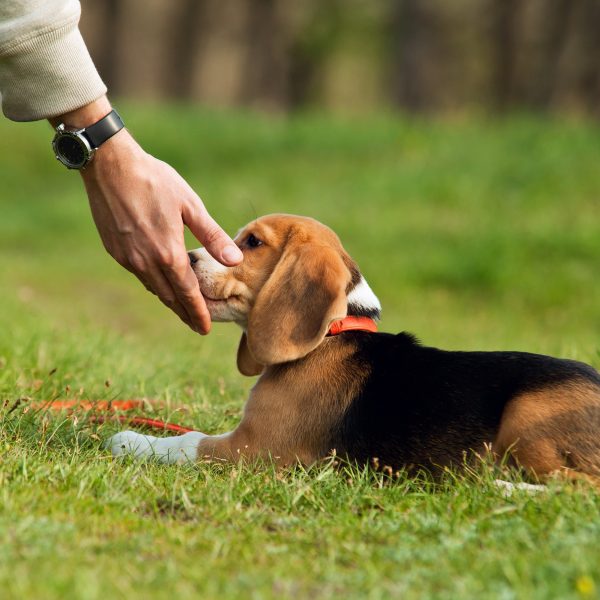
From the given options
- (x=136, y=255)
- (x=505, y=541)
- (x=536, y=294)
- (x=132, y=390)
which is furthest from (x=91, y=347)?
(x=536, y=294)

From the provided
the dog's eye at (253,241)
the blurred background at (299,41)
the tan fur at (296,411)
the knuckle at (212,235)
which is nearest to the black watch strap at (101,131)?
the knuckle at (212,235)

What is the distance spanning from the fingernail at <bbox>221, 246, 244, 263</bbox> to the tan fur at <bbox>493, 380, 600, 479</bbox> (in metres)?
1.22

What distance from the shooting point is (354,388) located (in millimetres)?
4312

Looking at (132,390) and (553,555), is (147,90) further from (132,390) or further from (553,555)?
(553,555)

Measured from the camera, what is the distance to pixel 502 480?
3.98m

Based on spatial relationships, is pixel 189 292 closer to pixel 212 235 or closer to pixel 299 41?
pixel 212 235

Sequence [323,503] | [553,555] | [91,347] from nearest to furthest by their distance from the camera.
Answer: [553,555] → [323,503] → [91,347]

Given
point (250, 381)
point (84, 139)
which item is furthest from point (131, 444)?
point (250, 381)

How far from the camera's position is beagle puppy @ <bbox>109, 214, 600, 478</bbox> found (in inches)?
159

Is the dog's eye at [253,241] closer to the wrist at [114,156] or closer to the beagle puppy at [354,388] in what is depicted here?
the beagle puppy at [354,388]

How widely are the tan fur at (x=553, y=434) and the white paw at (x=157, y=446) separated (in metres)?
1.25

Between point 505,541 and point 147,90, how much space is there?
26.0m

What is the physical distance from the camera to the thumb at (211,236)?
420 centimetres

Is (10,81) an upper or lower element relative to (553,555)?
upper
